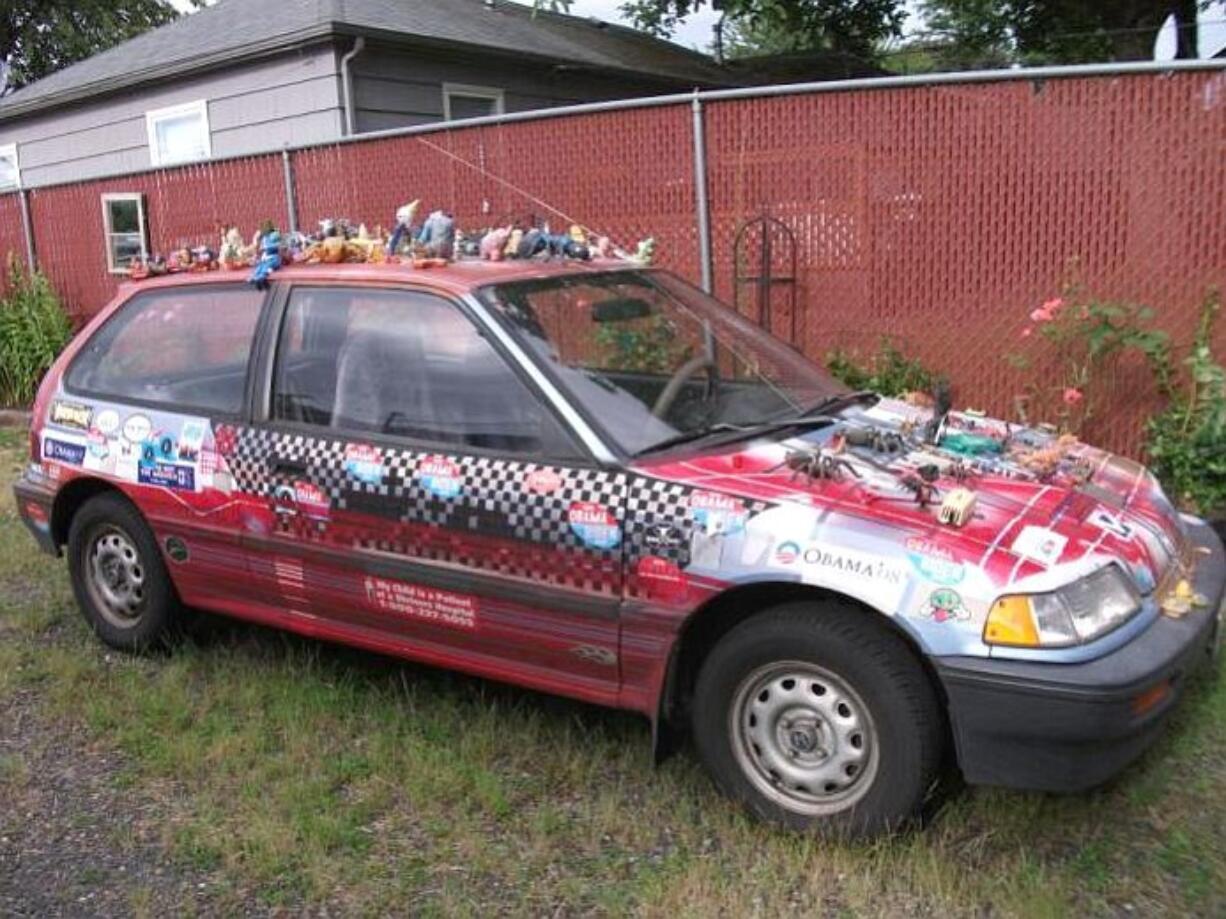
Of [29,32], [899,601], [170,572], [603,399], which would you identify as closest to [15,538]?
[170,572]

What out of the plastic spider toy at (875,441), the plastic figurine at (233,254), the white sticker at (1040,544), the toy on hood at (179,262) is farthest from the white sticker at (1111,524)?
the toy on hood at (179,262)

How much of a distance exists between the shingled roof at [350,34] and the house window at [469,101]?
0.47 meters

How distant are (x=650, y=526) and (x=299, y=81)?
9023mm

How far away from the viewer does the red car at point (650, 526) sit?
2.89 metres

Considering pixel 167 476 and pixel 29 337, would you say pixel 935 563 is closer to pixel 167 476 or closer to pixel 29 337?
pixel 167 476

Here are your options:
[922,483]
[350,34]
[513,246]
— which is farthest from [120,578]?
[350,34]

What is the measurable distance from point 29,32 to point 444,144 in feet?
80.0

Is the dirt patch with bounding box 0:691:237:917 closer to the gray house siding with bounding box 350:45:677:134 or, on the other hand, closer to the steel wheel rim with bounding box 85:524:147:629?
the steel wheel rim with bounding box 85:524:147:629

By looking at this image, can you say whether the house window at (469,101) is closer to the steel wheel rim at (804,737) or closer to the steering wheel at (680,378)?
the steering wheel at (680,378)

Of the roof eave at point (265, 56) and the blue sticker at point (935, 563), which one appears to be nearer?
the blue sticker at point (935, 563)

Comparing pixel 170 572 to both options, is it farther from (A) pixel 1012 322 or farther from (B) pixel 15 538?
(A) pixel 1012 322

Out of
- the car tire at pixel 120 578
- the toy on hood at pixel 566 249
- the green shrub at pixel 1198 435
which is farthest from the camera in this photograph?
the green shrub at pixel 1198 435

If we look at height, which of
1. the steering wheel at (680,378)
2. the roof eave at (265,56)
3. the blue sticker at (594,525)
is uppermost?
the roof eave at (265,56)

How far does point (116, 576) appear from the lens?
15.4 feet
